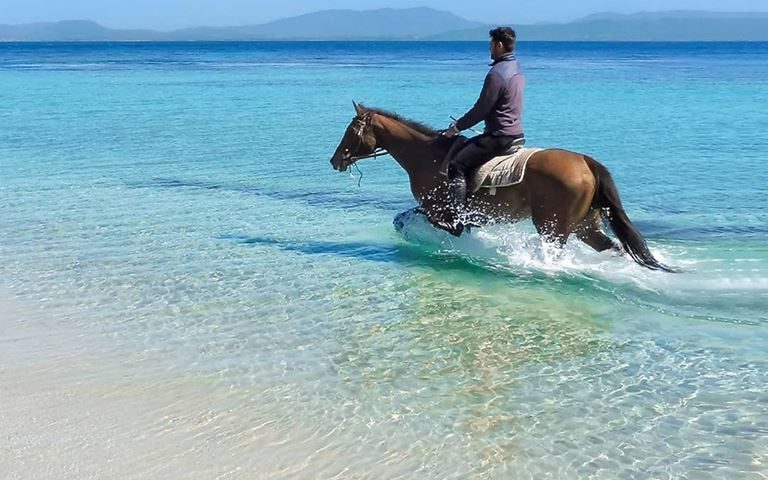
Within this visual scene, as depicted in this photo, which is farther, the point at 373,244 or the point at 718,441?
the point at 373,244

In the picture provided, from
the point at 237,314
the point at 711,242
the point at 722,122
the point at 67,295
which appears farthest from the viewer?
the point at 722,122

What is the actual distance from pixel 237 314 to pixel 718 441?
4.41 meters

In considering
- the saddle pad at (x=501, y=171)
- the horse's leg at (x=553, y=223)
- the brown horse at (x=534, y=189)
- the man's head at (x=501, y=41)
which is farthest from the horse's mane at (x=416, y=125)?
the horse's leg at (x=553, y=223)

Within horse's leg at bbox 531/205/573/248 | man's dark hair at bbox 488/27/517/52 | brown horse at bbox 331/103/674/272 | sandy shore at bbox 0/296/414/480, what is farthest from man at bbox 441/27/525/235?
sandy shore at bbox 0/296/414/480

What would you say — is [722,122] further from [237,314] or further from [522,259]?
[237,314]

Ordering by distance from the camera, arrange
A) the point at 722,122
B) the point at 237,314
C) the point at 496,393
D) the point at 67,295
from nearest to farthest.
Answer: the point at 496,393, the point at 237,314, the point at 67,295, the point at 722,122

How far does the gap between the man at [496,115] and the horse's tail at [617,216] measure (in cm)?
87

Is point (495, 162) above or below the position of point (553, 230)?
above

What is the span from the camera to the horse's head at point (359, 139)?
1064 centimetres

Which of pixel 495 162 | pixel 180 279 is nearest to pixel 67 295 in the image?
pixel 180 279

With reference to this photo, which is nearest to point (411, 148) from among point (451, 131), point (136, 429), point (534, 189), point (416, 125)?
point (416, 125)

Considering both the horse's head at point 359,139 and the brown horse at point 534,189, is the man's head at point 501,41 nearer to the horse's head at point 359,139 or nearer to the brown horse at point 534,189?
the brown horse at point 534,189

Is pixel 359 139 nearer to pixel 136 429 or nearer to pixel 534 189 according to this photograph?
pixel 534 189

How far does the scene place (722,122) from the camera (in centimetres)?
2648
